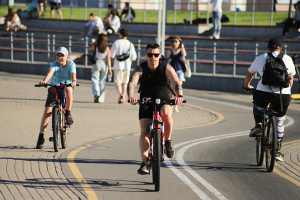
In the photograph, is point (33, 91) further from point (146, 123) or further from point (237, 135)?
point (146, 123)

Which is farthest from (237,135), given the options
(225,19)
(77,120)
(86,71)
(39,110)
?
(225,19)

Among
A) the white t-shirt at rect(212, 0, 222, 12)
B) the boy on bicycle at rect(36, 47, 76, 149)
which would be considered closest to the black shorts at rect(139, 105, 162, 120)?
the boy on bicycle at rect(36, 47, 76, 149)

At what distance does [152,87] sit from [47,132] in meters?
4.29

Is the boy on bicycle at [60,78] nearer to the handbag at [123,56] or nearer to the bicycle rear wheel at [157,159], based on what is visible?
the bicycle rear wheel at [157,159]

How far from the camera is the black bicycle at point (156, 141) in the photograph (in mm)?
5500

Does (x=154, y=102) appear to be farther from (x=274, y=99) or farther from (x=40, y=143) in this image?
(x=40, y=143)

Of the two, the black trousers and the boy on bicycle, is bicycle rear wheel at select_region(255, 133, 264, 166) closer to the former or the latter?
the black trousers

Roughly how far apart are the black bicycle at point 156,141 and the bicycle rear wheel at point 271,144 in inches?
66.4

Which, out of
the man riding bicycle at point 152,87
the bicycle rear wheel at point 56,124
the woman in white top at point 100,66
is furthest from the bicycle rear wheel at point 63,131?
the woman in white top at point 100,66

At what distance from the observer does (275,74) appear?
654 centimetres

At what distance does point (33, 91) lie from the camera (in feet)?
52.7

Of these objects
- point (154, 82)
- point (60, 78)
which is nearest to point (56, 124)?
point (60, 78)

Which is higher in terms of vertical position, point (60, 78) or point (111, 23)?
point (111, 23)

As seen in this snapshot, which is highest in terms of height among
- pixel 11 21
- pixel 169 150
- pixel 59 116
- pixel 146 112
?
pixel 11 21
